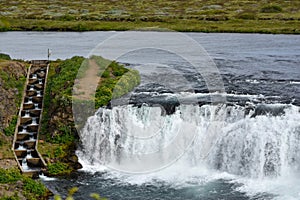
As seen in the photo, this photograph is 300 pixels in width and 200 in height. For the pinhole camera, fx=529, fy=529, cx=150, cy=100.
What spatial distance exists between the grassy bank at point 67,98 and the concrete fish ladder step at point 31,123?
0.47m

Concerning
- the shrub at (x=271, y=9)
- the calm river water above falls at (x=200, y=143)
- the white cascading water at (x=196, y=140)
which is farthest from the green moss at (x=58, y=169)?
the shrub at (x=271, y=9)

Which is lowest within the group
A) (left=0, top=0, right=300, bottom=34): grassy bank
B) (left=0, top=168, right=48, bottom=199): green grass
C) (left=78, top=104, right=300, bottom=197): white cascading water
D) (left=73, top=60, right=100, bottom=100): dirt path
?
(left=0, top=168, right=48, bottom=199): green grass

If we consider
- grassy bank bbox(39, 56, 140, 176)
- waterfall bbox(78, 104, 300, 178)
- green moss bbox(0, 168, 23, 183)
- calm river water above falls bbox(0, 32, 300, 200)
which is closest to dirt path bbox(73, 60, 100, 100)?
grassy bank bbox(39, 56, 140, 176)

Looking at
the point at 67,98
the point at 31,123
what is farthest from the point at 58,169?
the point at 67,98

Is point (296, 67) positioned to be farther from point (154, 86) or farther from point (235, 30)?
Result: point (235, 30)

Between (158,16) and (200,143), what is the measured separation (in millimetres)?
55661

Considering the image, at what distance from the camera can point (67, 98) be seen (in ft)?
123

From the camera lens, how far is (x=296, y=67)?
49.3 meters

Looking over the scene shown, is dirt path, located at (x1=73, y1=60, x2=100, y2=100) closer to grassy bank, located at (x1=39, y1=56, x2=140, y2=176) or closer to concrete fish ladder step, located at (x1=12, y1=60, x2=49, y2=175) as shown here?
grassy bank, located at (x1=39, y1=56, x2=140, y2=176)

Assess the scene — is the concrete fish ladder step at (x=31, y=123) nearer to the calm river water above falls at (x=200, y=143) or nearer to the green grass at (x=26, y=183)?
the green grass at (x=26, y=183)

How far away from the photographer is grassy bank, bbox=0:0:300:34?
76.9 meters

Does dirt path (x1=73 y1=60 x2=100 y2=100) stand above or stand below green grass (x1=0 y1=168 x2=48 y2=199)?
above

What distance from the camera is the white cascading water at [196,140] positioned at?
32.3 m

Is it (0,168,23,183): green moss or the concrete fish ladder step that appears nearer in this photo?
(0,168,23,183): green moss
